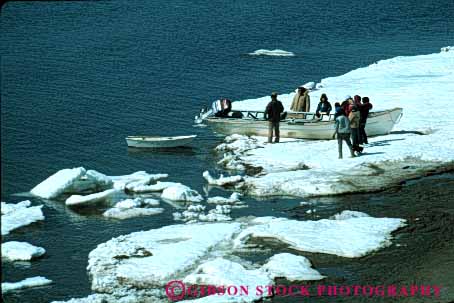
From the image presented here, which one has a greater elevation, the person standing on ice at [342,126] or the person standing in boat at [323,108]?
the person standing in boat at [323,108]

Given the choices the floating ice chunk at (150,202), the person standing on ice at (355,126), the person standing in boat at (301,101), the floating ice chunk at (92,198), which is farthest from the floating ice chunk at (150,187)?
the person standing in boat at (301,101)

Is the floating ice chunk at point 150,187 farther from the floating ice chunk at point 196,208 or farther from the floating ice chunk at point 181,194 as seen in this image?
the floating ice chunk at point 196,208

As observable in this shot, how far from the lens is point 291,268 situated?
1662 centimetres

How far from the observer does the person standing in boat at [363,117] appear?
27.3 m

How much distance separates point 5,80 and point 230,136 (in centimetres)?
1804

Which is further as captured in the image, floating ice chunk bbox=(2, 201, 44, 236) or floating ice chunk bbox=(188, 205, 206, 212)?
floating ice chunk bbox=(188, 205, 206, 212)

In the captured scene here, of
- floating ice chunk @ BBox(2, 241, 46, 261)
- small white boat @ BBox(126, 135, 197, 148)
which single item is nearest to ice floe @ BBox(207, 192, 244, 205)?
floating ice chunk @ BBox(2, 241, 46, 261)

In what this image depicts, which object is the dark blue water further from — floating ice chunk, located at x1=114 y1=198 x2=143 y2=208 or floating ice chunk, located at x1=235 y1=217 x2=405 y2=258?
floating ice chunk, located at x1=235 y1=217 x2=405 y2=258

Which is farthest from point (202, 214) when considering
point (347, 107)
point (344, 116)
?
point (347, 107)

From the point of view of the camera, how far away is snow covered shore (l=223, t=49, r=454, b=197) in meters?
24.0

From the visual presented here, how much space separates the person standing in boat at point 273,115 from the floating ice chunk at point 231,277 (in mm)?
Result: 12533

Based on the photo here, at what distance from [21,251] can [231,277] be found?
5.70 m

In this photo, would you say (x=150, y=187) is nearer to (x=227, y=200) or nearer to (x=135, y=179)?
(x=135, y=179)

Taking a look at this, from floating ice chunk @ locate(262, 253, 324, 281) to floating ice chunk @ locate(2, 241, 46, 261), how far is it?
5.77 m
